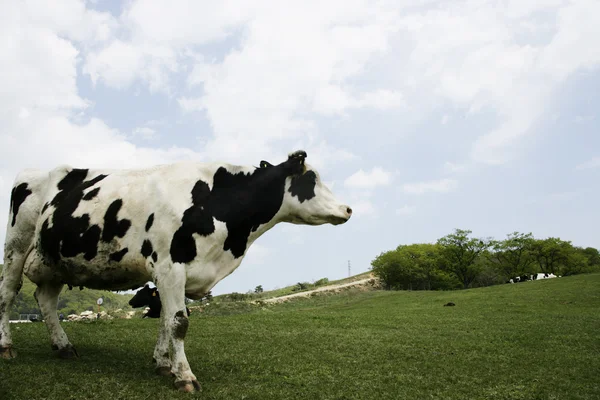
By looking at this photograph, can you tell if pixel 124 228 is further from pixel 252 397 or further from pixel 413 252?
pixel 413 252

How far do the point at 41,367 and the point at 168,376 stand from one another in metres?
1.92

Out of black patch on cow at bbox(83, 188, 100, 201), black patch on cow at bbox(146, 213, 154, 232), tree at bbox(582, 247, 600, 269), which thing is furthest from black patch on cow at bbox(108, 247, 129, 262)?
tree at bbox(582, 247, 600, 269)

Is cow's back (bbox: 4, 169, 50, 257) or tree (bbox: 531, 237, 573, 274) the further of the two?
tree (bbox: 531, 237, 573, 274)

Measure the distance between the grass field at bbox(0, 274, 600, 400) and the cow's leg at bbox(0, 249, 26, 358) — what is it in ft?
1.47

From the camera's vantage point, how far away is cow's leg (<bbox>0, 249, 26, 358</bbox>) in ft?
25.5

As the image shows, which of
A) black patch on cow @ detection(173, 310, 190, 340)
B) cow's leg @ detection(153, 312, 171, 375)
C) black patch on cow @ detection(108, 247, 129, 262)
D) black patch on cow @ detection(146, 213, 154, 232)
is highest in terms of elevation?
black patch on cow @ detection(146, 213, 154, 232)

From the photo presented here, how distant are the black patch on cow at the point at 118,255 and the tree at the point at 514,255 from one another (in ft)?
252

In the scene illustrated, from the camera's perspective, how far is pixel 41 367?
704 centimetres

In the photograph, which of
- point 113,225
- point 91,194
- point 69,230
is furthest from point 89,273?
point 91,194

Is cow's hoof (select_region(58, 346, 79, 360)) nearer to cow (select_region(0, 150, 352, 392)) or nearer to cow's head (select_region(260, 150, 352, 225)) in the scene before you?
cow (select_region(0, 150, 352, 392))

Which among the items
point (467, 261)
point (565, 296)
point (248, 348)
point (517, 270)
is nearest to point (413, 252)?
point (467, 261)

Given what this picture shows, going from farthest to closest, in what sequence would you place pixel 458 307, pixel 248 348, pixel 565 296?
pixel 565 296 → pixel 458 307 → pixel 248 348

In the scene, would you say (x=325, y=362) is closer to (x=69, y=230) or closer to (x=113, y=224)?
(x=113, y=224)

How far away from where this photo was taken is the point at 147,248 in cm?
686
